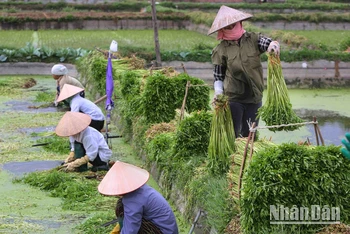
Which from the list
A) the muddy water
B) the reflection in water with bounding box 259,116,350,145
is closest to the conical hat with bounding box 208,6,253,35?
the muddy water

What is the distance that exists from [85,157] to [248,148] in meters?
2.92

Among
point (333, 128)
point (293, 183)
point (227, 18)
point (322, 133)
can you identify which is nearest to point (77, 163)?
point (227, 18)

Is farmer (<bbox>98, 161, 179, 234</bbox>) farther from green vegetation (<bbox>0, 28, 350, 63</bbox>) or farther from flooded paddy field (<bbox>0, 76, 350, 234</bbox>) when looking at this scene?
green vegetation (<bbox>0, 28, 350, 63</bbox>)

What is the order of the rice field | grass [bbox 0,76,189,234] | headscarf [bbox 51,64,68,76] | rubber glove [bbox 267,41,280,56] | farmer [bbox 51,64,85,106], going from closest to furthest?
rubber glove [bbox 267,41,280,56] < grass [bbox 0,76,189,234] < farmer [bbox 51,64,85,106] < headscarf [bbox 51,64,68,76] < the rice field

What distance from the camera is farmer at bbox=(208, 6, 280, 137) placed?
6.20 m

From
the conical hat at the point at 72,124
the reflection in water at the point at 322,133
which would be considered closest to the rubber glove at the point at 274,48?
the conical hat at the point at 72,124

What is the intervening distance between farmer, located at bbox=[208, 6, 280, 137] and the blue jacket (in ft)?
4.73

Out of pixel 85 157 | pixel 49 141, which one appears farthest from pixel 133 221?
pixel 49 141

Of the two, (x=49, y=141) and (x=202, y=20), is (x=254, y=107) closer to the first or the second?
(x=49, y=141)

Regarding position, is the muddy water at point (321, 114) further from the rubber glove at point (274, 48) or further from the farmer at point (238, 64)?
the rubber glove at point (274, 48)

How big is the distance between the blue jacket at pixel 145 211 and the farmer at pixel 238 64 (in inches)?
56.7

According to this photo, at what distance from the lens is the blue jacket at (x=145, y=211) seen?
4988mm

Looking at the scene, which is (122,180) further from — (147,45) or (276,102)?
(147,45)

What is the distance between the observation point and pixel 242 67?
20.3 feet
